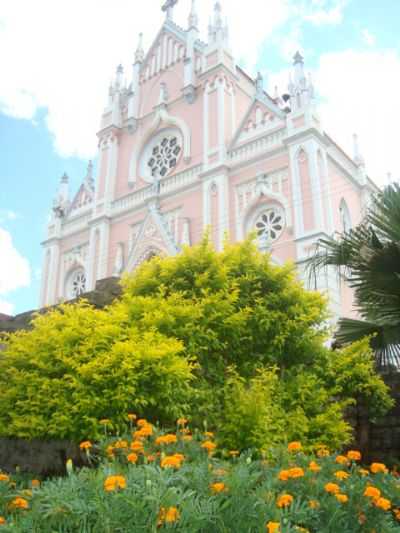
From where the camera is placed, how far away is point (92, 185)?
2811 cm

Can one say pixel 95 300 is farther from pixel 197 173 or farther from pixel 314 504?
pixel 197 173

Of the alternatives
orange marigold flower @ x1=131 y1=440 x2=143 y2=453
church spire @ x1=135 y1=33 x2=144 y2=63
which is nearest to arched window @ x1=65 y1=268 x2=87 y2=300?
church spire @ x1=135 y1=33 x2=144 y2=63

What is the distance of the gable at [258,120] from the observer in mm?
20391

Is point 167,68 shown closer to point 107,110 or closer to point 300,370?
point 107,110

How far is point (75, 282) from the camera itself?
25.9 meters

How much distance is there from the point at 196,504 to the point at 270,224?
1697 cm

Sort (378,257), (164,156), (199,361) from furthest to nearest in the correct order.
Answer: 1. (164,156)
2. (199,361)
3. (378,257)

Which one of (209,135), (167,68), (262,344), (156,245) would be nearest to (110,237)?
(156,245)

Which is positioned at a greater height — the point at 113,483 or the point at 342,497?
the point at 113,483

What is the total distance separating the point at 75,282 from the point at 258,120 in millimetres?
12091

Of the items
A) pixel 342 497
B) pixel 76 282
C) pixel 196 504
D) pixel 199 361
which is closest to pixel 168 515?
pixel 196 504

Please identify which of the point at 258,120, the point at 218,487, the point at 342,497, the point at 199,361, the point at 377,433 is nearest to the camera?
the point at 218,487

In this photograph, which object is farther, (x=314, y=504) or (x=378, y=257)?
(x=378, y=257)

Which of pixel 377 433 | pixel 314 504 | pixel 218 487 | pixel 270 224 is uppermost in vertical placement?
pixel 270 224
